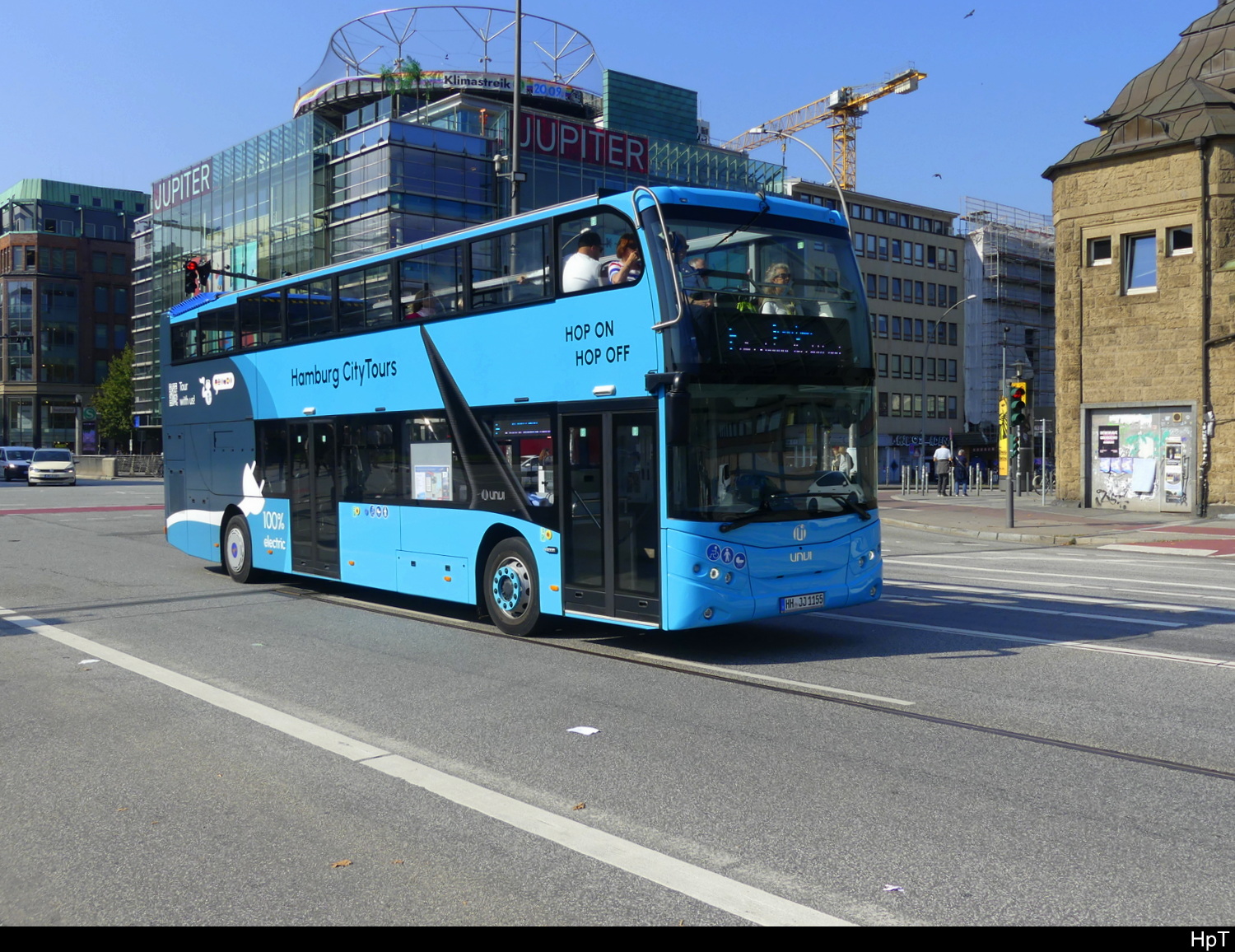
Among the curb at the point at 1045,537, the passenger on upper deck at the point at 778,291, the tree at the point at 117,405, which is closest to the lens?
the passenger on upper deck at the point at 778,291

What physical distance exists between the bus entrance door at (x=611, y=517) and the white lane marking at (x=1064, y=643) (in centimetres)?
305

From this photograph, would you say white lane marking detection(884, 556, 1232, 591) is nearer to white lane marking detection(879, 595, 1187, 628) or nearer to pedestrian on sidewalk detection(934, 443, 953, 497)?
white lane marking detection(879, 595, 1187, 628)

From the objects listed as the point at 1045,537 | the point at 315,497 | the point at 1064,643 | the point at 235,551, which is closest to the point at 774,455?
the point at 1064,643

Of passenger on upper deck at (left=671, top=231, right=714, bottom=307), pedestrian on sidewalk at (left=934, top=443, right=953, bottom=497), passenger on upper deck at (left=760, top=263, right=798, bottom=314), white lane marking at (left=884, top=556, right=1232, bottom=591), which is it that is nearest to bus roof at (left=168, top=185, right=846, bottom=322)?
passenger on upper deck at (left=671, top=231, right=714, bottom=307)

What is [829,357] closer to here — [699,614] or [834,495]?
[834,495]

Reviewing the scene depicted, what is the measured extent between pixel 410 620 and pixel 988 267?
299 ft

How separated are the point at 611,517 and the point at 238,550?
7.81 metres

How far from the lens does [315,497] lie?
45.4ft

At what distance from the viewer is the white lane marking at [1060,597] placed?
478 inches

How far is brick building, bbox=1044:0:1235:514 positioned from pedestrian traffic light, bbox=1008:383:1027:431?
6531 millimetres

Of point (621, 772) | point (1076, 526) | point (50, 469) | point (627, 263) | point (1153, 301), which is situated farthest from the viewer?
point (50, 469)

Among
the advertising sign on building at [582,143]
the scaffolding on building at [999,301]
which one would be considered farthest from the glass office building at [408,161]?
the scaffolding on building at [999,301]

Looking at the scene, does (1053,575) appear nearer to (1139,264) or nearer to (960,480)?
(1139,264)

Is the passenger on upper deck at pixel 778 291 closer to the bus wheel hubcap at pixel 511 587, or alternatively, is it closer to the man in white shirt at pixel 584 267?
the man in white shirt at pixel 584 267
